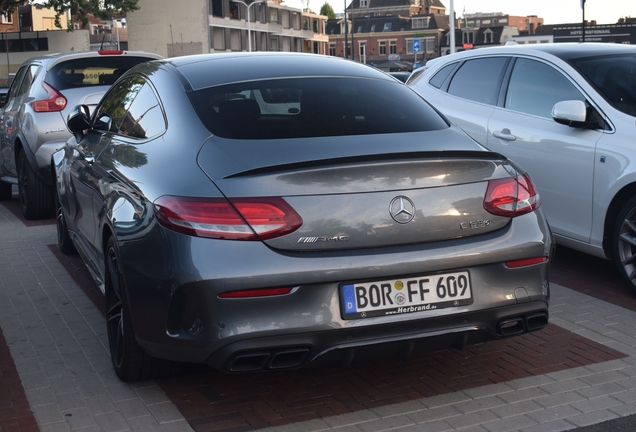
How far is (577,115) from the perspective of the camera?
6012mm

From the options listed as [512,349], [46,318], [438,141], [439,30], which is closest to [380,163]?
[438,141]

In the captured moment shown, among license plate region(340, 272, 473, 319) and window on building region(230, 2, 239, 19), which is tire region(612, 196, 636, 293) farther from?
window on building region(230, 2, 239, 19)

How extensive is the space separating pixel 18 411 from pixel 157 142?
139cm

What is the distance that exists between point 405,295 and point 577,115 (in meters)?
2.91

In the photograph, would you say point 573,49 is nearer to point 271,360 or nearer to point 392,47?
point 271,360

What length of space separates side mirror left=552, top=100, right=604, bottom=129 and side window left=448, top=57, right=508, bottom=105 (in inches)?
44.4

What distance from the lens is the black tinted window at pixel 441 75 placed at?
26.7 feet

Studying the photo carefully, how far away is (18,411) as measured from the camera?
13.3 feet

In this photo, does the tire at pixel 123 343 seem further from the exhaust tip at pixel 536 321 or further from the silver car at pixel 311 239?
the exhaust tip at pixel 536 321

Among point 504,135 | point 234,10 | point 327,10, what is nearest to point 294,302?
point 504,135

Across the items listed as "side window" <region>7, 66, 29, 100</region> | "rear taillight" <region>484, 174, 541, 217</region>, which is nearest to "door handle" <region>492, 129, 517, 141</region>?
"rear taillight" <region>484, 174, 541, 217</region>

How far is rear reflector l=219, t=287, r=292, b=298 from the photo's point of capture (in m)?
3.50

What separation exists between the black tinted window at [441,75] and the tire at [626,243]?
2.73m

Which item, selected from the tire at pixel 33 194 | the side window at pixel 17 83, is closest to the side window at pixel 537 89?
the tire at pixel 33 194
